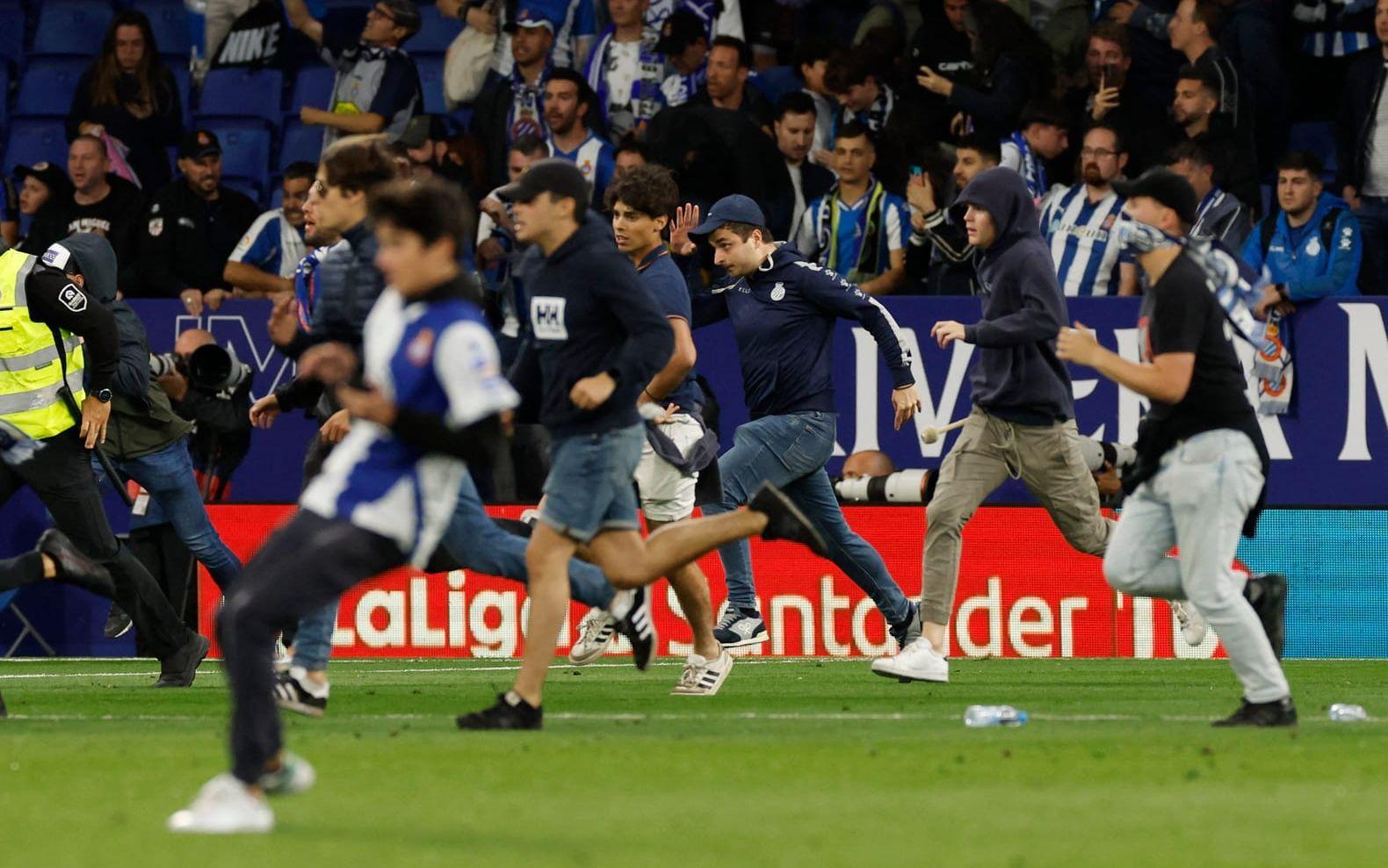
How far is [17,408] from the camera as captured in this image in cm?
1091

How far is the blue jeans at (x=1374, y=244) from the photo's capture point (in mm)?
15562

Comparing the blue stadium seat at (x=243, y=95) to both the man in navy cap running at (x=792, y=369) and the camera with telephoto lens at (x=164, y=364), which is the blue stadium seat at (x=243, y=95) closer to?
the camera with telephoto lens at (x=164, y=364)

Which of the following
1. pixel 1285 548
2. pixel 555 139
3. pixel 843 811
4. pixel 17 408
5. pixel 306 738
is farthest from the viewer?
pixel 555 139

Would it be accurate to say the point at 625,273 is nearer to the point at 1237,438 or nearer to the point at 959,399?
the point at 1237,438

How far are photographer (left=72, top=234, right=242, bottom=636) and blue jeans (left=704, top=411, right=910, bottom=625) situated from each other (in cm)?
286

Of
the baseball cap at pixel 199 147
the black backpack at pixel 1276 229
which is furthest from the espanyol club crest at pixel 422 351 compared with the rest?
the baseball cap at pixel 199 147

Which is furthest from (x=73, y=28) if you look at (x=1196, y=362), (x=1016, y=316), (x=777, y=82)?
(x=1196, y=362)

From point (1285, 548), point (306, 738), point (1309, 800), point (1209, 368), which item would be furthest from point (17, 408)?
point (1285, 548)

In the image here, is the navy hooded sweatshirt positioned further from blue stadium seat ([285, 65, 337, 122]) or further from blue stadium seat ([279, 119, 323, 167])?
blue stadium seat ([285, 65, 337, 122])

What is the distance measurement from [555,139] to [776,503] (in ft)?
26.1

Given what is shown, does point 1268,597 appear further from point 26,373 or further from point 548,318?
point 26,373

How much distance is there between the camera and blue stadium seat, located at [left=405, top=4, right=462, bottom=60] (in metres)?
19.7

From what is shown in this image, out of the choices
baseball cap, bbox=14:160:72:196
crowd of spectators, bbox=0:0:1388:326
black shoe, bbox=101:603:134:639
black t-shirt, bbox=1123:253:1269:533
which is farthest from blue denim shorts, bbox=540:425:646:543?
baseball cap, bbox=14:160:72:196

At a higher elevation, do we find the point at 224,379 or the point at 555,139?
the point at 555,139
